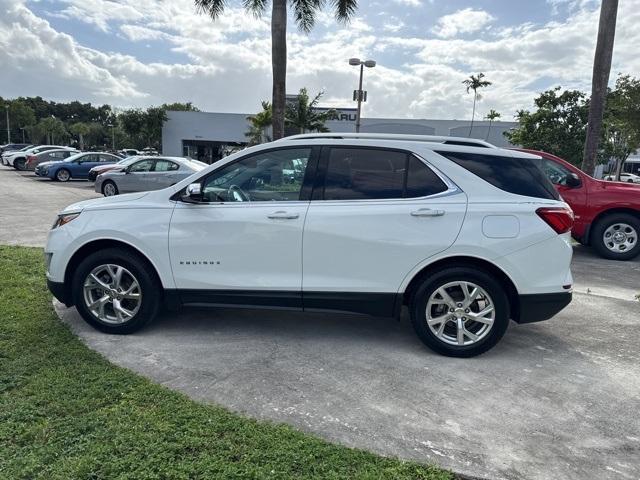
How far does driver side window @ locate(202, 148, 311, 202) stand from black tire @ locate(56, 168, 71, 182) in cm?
2251

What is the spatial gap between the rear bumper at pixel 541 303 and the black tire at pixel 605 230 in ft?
17.4

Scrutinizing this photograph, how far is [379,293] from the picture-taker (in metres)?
4.11

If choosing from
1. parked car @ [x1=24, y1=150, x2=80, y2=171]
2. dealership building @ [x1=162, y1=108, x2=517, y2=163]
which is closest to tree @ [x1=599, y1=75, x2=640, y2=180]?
dealership building @ [x1=162, y1=108, x2=517, y2=163]

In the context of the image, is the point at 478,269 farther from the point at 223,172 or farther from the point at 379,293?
the point at 223,172

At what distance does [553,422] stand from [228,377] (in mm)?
2233

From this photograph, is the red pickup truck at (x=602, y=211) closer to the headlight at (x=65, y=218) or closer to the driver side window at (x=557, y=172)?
the driver side window at (x=557, y=172)

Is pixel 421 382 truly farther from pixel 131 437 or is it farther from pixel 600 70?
pixel 600 70

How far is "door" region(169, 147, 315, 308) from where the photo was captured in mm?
4152

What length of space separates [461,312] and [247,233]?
1.88 meters

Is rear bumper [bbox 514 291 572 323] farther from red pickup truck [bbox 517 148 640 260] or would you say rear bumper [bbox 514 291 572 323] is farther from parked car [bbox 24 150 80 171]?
parked car [bbox 24 150 80 171]

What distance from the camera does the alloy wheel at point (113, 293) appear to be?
173 inches

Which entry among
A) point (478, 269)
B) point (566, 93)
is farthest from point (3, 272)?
point (566, 93)

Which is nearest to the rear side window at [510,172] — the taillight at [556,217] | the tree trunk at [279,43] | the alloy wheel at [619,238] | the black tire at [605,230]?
the taillight at [556,217]

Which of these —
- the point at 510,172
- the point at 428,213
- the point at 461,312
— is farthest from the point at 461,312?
the point at 510,172
